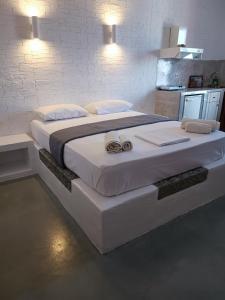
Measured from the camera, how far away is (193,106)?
421cm

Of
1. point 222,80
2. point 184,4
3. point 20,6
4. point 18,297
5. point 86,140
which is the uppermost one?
point 184,4

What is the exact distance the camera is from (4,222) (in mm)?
2096

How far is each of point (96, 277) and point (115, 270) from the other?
0.14 m

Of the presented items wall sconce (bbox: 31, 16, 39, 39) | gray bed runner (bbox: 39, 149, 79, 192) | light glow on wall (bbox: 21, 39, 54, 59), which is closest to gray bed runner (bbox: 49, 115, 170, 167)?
gray bed runner (bbox: 39, 149, 79, 192)

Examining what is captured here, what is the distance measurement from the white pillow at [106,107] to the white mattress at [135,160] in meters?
0.89

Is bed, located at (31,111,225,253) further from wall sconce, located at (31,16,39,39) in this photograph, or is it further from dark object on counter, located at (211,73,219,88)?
dark object on counter, located at (211,73,219,88)

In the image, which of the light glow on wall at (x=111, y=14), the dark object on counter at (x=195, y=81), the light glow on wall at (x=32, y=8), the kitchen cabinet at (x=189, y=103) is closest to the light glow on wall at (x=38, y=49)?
the light glow on wall at (x=32, y=8)

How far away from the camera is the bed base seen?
66.6 inches

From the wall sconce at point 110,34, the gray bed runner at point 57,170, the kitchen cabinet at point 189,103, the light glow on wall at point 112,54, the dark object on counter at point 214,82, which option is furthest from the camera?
the dark object on counter at point 214,82

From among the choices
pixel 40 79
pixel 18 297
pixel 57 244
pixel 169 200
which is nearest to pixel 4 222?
pixel 57 244

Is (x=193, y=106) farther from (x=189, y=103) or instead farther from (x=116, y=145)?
(x=116, y=145)

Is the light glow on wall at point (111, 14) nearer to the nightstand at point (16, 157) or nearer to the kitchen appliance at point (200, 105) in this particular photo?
the kitchen appliance at point (200, 105)

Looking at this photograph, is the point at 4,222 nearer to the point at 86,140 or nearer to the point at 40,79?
the point at 86,140

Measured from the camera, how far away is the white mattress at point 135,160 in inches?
68.0
